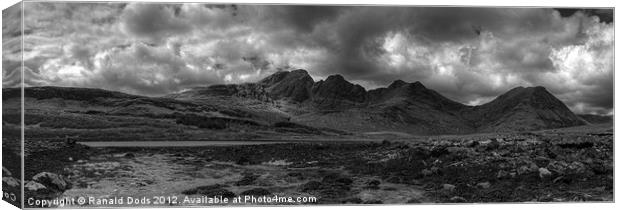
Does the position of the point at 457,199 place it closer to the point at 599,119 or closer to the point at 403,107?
the point at 403,107

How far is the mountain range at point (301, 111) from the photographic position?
25.5 m

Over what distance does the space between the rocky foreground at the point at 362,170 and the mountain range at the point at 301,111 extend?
0.72 meters

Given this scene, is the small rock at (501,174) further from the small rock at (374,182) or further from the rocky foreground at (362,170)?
the small rock at (374,182)

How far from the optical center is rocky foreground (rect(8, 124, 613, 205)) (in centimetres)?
2358

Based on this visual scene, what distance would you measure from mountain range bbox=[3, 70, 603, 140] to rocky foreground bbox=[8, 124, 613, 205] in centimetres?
72

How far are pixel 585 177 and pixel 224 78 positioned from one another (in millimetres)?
14168

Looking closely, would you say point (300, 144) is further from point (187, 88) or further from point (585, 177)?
point (585, 177)

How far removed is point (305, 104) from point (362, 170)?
3976 millimetres

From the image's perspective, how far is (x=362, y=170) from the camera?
25.7 metres

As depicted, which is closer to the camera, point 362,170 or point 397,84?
point 362,170

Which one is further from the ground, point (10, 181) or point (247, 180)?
point (10, 181)

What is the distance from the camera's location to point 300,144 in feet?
88.6

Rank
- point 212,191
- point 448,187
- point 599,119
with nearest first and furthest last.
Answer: point 212,191 → point 448,187 → point 599,119

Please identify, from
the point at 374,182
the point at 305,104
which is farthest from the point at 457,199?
the point at 305,104
